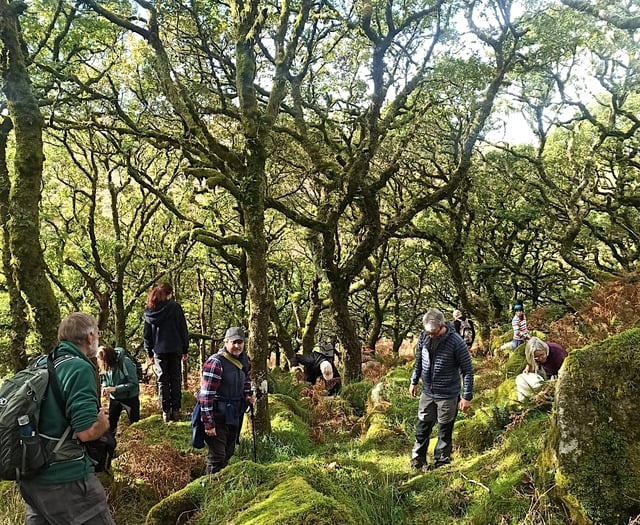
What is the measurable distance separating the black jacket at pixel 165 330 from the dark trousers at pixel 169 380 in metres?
0.17

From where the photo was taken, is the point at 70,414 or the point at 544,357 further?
the point at 544,357

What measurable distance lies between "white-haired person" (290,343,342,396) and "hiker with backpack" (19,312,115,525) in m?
10.1

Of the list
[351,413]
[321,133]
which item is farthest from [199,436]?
[321,133]

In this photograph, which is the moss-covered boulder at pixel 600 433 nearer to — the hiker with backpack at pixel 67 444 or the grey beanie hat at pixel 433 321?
the grey beanie hat at pixel 433 321

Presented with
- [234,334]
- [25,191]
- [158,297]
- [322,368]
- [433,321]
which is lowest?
[322,368]

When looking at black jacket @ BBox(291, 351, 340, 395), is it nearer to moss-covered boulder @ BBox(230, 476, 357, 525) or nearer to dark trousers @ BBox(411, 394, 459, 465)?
dark trousers @ BBox(411, 394, 459, 465)

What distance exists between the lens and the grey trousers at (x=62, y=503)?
352 centimetres

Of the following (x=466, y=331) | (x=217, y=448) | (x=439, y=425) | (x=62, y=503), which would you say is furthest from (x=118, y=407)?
(x=466, y=331)

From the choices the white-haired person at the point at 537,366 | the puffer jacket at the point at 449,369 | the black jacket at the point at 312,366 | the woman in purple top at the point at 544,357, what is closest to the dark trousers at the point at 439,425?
the puffer jacket at the point at 449,369

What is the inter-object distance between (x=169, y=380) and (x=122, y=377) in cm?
133

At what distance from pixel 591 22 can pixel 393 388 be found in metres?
10.5

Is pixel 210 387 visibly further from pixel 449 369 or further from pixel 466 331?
pixel 466 331

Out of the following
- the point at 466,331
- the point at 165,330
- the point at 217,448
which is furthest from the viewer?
the point at 466,331

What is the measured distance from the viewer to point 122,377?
7.64m
